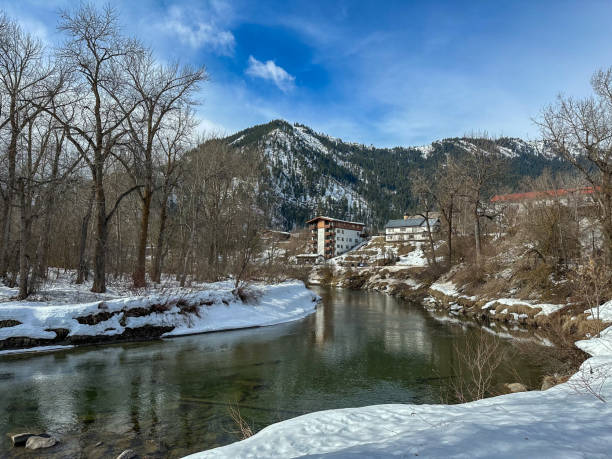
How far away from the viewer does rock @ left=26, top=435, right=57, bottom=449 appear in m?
6.78

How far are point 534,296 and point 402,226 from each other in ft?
271

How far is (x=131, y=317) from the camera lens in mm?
17250

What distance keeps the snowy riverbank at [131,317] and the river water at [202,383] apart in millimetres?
1009

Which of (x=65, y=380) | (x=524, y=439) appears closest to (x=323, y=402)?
(x=524, y=439)

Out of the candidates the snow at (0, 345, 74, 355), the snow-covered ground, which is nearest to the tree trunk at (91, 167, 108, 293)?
the snow at (0, 345, 74, 355)

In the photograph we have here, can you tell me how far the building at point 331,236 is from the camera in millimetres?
97875

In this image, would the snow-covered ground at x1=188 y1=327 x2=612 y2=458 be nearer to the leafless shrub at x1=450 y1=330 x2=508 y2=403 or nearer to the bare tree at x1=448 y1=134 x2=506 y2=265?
the leafless shrub at x1=450 y1=330 x2=508 y2=403

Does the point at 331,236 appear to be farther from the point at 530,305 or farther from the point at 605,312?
the point at 605,312

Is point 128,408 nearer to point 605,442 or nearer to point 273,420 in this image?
point 273,420

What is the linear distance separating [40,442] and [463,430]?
7.85 m

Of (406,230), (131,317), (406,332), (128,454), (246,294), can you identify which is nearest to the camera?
(128,454)

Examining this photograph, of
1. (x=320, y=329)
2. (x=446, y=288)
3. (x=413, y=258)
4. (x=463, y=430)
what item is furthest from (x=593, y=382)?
(x=413, y=258)

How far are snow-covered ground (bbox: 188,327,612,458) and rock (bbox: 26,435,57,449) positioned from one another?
3599 millimetres

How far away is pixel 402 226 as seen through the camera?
103 meters
